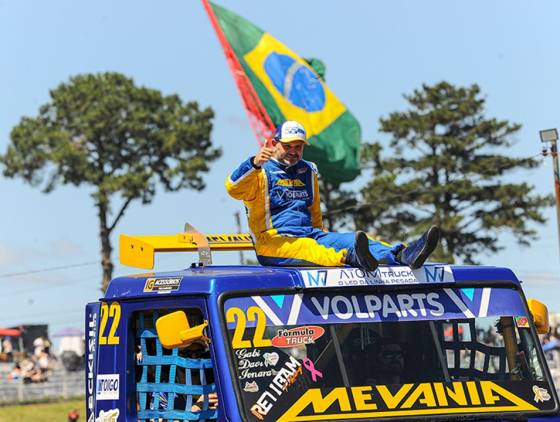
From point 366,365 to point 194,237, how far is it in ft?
7.39

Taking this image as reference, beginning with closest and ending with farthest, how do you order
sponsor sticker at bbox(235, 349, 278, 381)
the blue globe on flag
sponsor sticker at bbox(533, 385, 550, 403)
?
sponsor sticker at bbox(235, 349, 278, 381) → sponsor sticker at bbox(533, 385, 550, 403) → the blue globe on flag

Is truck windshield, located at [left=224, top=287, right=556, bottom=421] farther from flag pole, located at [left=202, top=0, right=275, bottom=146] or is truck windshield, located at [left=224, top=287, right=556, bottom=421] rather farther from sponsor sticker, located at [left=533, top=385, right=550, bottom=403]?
flag pole, located at [left=202, top=0, right=275, bottom=146]

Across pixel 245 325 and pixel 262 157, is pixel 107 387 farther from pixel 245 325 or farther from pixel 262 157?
pixel 262 157

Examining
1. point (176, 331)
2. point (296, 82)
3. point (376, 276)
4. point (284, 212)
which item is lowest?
point (176, 331)

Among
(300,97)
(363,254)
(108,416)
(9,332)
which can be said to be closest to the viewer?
(363,254)

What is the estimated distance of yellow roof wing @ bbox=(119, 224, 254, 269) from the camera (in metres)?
8.86

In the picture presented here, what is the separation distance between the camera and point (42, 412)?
27203 mm

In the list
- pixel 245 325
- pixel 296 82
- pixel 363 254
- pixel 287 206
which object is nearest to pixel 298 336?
pixel 245 325

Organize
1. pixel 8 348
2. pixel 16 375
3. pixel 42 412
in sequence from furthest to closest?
pixel 8 348, pixel 16 375, pixel 42 412

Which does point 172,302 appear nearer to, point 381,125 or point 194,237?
point 194,237

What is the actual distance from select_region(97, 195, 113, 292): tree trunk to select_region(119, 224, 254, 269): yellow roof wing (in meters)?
40.8

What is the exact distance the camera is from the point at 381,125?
54.2m

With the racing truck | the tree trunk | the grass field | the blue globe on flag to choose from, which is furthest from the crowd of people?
the racing truck

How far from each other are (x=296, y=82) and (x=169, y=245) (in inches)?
1222
